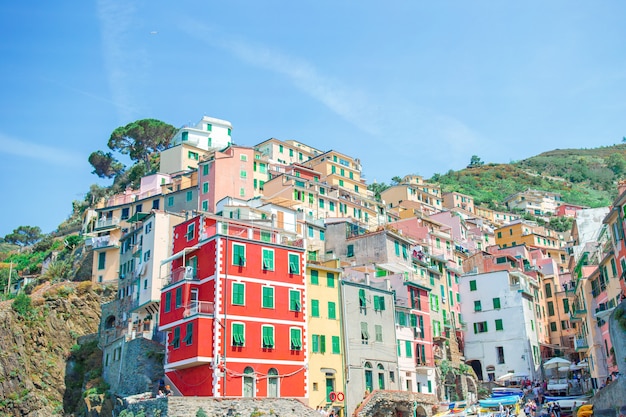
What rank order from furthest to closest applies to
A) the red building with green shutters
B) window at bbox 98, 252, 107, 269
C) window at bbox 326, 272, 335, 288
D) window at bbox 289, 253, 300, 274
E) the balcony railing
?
Result: the balcony railing
window at bbox 98, 252, 107, 269
window at bbox 326, 272, 335, 288
window at bbox 289, 253, 300, 274
the red building with green shutters

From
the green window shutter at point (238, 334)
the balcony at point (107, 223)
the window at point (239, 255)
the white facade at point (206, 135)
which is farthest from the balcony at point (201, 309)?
the white facade at point (206, 135)

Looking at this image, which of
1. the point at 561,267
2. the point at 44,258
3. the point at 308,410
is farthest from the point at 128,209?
the point at 561,267

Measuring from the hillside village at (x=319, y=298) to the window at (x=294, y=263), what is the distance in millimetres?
95

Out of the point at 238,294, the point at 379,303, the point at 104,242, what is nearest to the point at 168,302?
the point at 238,294

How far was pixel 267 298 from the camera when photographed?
46.3 m

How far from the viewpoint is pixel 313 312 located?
1937 inches

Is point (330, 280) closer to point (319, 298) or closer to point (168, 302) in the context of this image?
point (319, 298)

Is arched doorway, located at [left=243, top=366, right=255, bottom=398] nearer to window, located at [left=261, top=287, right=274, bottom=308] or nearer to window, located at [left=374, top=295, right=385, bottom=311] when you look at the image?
window, located at [left=261, top=287, right=274, bottom=308]

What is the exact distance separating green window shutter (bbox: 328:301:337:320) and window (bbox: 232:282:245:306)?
8085 millimetres

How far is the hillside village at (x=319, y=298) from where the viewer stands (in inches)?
1767

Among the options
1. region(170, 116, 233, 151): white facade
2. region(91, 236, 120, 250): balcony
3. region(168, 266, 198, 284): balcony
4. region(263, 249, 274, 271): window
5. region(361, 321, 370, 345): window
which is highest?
region(170, 116, 233, 151): white facade

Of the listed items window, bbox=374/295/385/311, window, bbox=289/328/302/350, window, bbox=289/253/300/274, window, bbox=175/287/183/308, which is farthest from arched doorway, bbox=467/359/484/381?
window, bbox=175/287/183/308

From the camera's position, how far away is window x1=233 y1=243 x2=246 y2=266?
45.6 meters

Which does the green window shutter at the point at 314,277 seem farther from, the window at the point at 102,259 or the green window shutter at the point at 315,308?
the window at the point at 102,259
